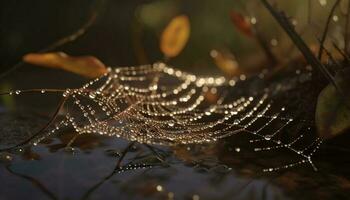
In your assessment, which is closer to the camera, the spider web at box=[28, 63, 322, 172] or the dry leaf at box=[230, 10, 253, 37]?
the spider web at box=[28, 63, 322, 172]

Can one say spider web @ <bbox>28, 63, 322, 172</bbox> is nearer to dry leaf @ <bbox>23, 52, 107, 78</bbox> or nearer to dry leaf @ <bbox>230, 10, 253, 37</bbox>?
dry leaf @ <bbox>23, 52, 107, 78</bbox>

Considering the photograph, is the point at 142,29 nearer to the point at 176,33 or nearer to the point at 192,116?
the point at 176,33

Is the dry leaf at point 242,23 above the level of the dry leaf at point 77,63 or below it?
below

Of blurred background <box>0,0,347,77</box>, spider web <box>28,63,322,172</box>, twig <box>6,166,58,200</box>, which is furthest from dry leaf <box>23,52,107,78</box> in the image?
twig <box>6,166,58,200</box>

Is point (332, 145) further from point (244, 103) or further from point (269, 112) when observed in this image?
point (244, 103)

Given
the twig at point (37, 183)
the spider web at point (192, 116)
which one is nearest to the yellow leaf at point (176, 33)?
the spider web at point (192, 116)

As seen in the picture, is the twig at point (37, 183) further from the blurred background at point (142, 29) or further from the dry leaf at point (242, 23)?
the dry leaf at point (242, 23)

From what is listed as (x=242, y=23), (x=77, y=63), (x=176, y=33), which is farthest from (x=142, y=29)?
(x=77, y=63)

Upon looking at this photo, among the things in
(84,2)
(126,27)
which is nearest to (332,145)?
(84,2)
